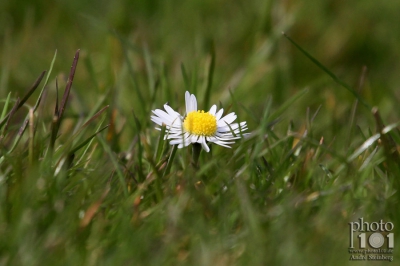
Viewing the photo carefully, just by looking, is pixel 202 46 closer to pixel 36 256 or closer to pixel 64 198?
pixel 64 198

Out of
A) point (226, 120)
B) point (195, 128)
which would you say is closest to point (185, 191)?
point (195, 128)

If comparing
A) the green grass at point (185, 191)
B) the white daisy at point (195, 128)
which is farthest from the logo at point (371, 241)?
the white daisy at point (195, 128)

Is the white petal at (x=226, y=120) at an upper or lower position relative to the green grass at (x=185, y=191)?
upper

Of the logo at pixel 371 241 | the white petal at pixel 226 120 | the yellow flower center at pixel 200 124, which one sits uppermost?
the white petal at pixel 226 120

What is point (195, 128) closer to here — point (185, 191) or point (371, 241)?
point (185, 191)

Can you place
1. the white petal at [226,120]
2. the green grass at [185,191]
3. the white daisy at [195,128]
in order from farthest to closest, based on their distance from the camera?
1. the white petal at [226,120]
2. the white daisy at [195,128]
3. the green grass at [185,191]

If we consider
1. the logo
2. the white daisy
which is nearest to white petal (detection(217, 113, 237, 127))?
the white daisy

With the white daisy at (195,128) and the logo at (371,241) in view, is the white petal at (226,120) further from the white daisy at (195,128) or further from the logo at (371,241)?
the logo at (371,241)
